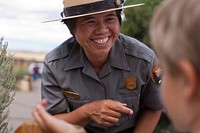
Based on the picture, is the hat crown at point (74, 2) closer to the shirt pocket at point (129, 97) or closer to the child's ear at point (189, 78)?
the shirt pocket at point (129, 97)

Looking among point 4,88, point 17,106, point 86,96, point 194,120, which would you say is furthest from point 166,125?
point 194,120

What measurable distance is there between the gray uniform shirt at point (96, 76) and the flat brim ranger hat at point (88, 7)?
0.83ft

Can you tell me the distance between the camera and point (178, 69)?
47.2 inches

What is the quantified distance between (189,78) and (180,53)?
0.07 m

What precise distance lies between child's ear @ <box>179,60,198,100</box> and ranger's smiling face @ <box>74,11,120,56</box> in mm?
1220

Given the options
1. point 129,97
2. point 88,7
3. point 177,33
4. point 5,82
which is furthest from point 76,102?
point 177,33

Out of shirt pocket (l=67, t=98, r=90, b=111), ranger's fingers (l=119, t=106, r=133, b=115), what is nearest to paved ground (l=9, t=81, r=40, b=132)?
shirt pocket (l=67, t=98, r=90, b=111)

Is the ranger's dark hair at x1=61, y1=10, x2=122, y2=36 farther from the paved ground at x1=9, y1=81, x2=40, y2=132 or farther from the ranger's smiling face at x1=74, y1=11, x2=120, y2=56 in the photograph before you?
the paved ground at x1=9, y1=81, x2=40, y2=132

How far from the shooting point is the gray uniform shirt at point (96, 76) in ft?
8.42

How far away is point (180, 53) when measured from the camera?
118cm

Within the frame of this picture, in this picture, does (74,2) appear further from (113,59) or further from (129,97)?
(129,97)

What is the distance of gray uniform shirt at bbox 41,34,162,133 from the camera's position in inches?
101

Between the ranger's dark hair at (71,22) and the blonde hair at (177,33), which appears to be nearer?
the blonde hair at (177,33)

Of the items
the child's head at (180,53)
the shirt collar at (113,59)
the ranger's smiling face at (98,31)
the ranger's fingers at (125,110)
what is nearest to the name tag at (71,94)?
the shirt collar at (113,59)
